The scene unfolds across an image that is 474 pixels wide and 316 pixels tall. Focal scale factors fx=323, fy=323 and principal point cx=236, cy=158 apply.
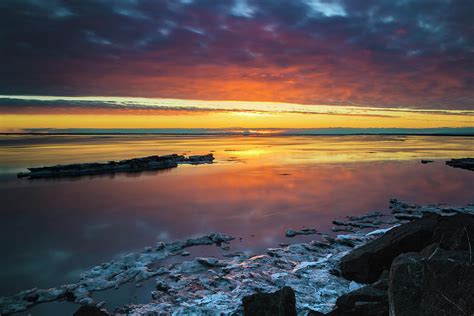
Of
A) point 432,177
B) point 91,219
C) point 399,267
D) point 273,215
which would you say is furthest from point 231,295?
point 432,177

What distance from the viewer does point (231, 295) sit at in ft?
30.7

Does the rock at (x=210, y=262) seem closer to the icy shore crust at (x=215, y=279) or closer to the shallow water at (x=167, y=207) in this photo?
the icy shore crust at (x=215, y=279)

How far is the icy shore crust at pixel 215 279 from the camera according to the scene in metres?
8.95

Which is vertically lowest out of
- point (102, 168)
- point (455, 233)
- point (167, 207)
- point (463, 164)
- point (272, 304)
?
point (167, 207)

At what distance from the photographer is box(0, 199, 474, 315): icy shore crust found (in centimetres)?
895

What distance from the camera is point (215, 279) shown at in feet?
34.4

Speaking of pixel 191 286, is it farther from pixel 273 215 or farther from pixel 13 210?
pixel 13 210

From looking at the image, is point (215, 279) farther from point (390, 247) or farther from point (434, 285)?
point (434, 285)

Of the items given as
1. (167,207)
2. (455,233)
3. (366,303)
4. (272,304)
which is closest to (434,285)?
(366,303)

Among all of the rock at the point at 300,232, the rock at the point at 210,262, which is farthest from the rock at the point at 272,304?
the rock at the point at 300,232

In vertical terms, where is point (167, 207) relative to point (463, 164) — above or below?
below

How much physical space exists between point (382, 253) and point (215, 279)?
5.38 meters

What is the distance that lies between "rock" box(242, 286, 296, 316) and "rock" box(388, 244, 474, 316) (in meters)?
2.20

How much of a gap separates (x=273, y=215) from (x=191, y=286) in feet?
30.4
